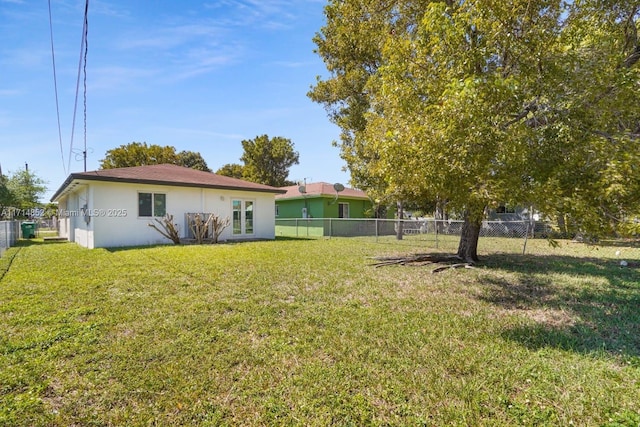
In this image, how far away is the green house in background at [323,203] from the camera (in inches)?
832

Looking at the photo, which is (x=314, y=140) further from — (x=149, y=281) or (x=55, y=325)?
(x=55, y=325)

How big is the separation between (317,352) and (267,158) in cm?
3105

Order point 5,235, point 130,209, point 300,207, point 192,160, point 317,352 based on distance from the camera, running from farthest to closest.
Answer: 1. point 192,160
2. point 300,207
3. point 130,209
4. point 5,235
5. point 317,352

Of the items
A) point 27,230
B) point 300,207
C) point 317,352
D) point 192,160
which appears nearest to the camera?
point 317,352

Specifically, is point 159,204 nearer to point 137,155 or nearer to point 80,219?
point 80,219

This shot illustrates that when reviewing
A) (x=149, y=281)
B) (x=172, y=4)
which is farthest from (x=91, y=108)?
(x=149, y=281)

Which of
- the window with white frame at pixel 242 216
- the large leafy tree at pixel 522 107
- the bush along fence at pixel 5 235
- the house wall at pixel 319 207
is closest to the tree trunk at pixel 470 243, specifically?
the large leafy tree at pixel 522 107

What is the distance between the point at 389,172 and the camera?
5.13 m

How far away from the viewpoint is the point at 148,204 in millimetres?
12648

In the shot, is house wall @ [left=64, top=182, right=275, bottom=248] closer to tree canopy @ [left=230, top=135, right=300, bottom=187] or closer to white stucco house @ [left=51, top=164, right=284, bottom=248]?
white stucco house @ [left=51, top=164, right=284, bottom=248]

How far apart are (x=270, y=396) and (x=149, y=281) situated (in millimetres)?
4535

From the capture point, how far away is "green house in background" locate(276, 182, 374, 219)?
2112cm

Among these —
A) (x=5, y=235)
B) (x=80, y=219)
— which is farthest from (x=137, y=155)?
(x=5, y=235)

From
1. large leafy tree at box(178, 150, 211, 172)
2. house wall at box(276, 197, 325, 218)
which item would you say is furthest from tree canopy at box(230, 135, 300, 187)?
house wall at box(276, 197, 325, 218)
